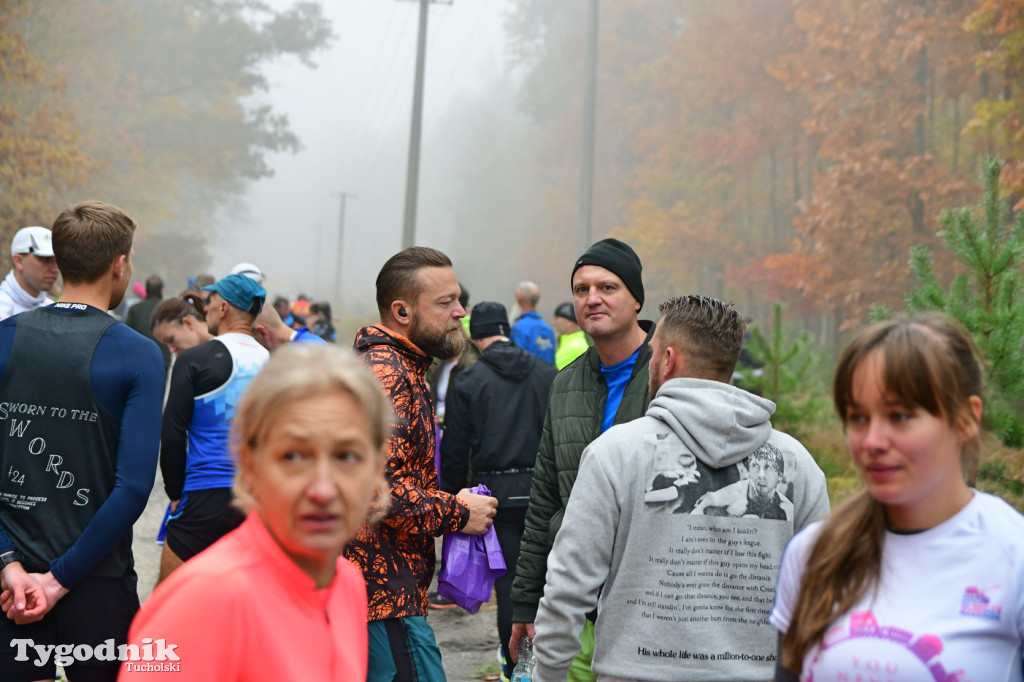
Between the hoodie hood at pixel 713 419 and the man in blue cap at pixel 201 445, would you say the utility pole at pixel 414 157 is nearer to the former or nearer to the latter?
the man in blue cap at pixel 201 445

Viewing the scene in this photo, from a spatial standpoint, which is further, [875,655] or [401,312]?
[401,312]

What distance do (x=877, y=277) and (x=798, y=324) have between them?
7.20 metres

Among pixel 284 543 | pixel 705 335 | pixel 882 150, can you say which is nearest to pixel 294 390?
pixel 284 543

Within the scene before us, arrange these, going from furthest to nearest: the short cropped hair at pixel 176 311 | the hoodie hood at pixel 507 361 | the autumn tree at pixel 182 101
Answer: the autumn tree at pixel 182 101 < the short cropped hair at pixel 176 311 < the hoodie hood at pixel 507 361

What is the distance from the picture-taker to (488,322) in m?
6.38

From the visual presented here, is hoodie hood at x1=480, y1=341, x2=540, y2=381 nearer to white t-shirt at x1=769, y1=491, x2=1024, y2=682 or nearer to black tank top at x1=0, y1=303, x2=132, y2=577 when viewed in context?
black tank top at x1=0, y1=303, x2=132, y2=577

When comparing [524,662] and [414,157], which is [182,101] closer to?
[414,157]

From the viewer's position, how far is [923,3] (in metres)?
21.0

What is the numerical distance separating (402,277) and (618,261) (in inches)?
37.5

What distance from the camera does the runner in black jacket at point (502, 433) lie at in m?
5.24

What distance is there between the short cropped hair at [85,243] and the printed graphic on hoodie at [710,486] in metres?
2.05

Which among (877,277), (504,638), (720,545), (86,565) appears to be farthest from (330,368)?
(877,277)

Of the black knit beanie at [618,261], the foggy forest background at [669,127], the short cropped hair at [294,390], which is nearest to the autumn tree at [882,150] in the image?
the foggy forest background at [669,127]

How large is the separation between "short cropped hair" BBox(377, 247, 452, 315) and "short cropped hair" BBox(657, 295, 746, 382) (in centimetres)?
112
